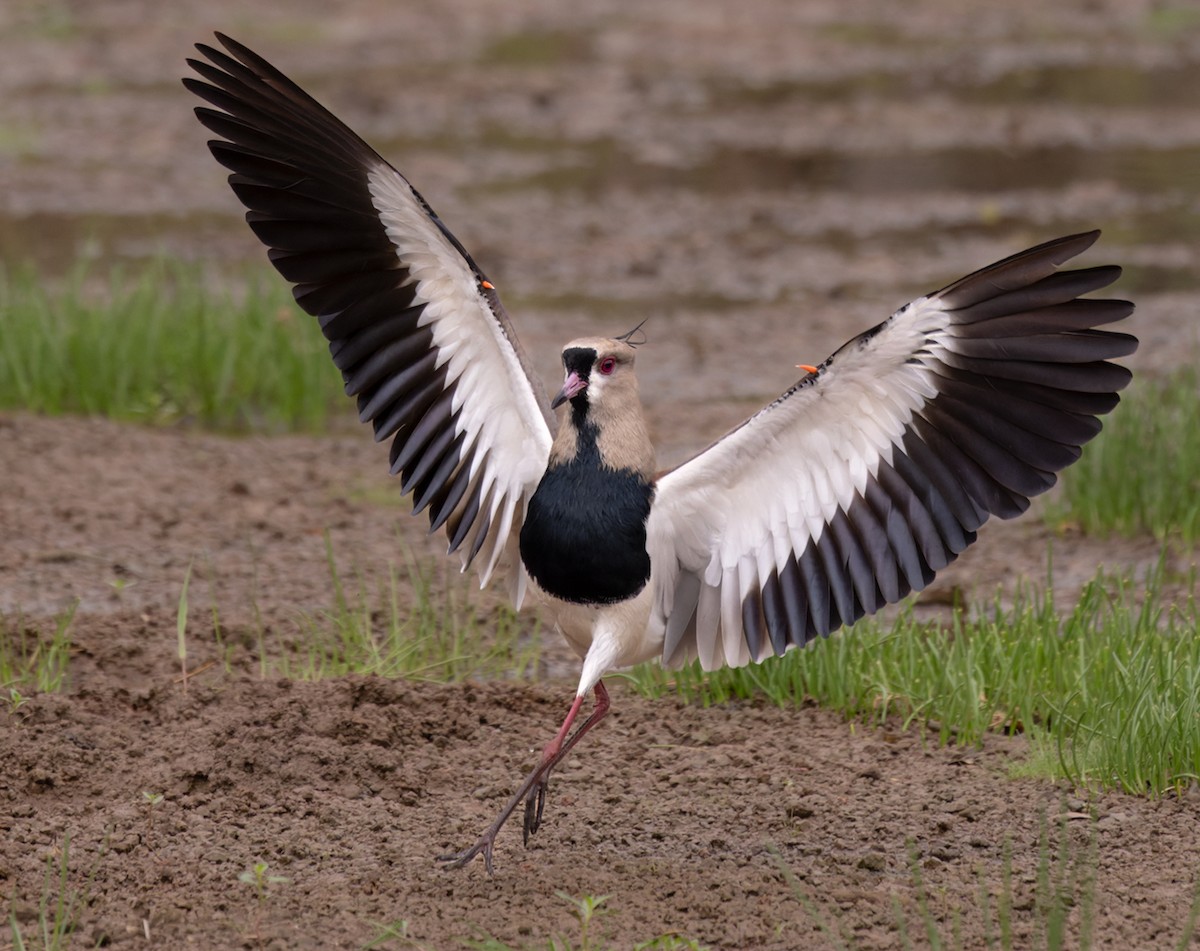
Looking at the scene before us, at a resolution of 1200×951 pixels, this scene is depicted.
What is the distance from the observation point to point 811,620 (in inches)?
171

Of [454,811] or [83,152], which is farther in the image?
[83,152]

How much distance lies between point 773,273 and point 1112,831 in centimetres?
653

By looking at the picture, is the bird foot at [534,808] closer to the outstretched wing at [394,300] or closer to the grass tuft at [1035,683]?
the outstretched wing at [394,300]

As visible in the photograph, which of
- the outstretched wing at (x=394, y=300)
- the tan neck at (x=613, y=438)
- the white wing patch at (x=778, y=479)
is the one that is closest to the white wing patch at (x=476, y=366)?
the outstretched wing at (x=394, y=300)

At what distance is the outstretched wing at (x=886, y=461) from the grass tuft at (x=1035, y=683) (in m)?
0.59

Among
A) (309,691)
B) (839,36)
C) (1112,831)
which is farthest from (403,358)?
(839,36)

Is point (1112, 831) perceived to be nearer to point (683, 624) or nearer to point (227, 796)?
point (683, 624)

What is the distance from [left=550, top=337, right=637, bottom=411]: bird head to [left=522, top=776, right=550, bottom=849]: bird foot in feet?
2.88

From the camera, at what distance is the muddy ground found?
3975 mm

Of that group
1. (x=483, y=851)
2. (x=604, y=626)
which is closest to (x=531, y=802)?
(x=483, y=851)

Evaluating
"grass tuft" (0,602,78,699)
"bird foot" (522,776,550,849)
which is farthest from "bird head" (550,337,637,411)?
"grass tuft" (0,602,78,699)

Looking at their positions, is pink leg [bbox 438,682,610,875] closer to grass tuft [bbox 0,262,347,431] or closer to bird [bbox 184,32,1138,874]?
bird [bbox 184,32,1138,874]

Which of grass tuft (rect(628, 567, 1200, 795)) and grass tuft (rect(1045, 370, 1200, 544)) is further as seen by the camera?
grass tuft (rect(1045, 370, 1200, 544))

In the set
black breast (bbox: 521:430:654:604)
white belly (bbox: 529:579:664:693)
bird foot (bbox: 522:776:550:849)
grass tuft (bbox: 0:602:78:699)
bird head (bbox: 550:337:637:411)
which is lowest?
bird foot (bbox: 522:776:550:849)
